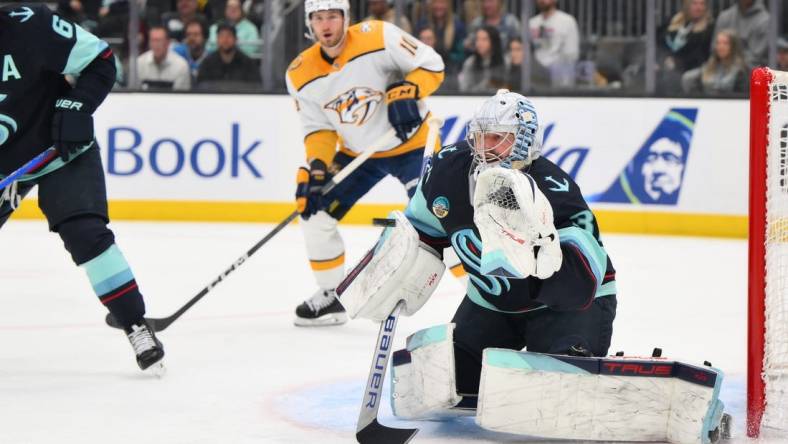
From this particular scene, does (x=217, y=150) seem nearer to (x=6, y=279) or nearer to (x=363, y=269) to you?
(x=6, y=279)

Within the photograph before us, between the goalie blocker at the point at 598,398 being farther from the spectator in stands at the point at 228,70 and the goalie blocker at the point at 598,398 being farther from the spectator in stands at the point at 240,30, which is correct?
the spectator in stands at the point at 240,30

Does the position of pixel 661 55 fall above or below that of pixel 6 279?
above

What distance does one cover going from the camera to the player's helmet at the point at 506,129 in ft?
8.92

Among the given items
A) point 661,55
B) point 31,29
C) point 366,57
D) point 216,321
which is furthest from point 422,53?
point 661,55

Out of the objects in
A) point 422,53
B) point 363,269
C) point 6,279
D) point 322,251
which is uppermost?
point 422,53

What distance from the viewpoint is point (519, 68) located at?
7469 millimetres

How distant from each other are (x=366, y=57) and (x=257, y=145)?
3121mm

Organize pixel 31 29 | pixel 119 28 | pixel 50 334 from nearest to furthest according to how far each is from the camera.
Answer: pixel 31 29
pixel 50 334
pixel 119 28

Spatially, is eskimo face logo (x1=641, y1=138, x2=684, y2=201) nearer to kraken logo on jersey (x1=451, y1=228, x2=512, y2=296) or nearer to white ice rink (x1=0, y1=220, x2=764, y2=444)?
white ice rink (x1=0, y1=220, x2=764, y2=444)

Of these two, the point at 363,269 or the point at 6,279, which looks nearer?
the point at 363,269

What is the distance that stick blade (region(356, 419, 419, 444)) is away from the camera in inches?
108

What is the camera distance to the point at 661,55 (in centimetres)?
727

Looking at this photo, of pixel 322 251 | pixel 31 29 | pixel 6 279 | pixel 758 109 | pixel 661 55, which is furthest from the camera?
pixel 661 55

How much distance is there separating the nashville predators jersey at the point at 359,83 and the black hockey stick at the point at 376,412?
172 centimetres
